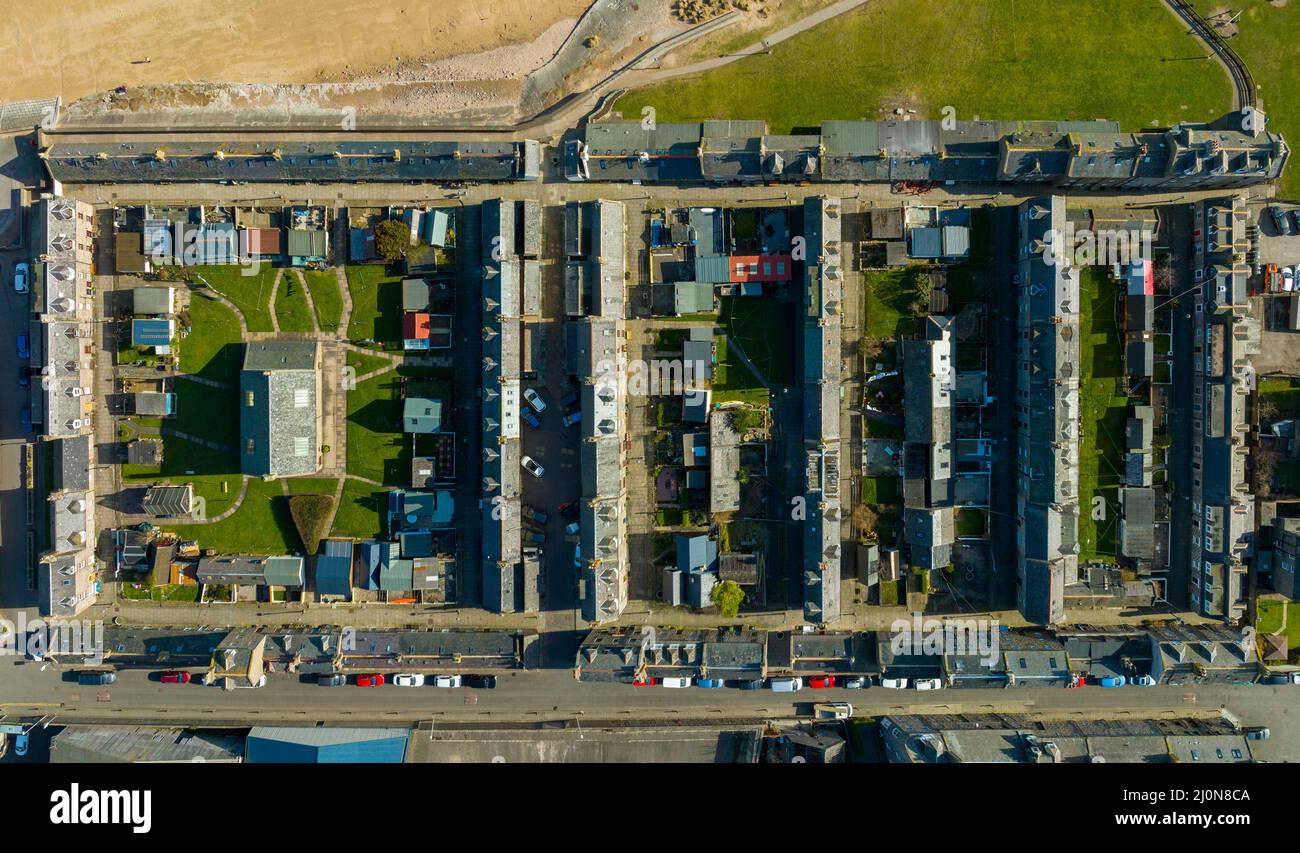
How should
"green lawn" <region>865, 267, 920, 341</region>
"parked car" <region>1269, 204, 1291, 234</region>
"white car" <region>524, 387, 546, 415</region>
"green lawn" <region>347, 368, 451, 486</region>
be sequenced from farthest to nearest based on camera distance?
"green lawn" <region>347, 368, 451, 486</region> → "green lawn" <region>865, 267, 920, 341</region> → "white car" <region>524, 387, 546, 415</region> → "parked car" <region>1269, 204, 1291, 234</region>

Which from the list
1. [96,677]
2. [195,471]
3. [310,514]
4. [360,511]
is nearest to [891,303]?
[360,511]

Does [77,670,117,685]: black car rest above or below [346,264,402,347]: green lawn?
below

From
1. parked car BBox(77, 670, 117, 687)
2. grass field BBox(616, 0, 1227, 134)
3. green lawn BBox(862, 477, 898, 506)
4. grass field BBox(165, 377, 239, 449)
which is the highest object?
grass field BBox(616, 0, 1227, 134)

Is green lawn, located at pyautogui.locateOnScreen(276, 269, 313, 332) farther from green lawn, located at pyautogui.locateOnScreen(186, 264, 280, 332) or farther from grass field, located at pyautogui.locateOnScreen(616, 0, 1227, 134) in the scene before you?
grass field, located at pyautogui.locateOnScreen(616, 0, 1227, 134)

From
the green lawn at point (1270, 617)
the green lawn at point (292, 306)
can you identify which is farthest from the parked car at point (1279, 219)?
the green lawn at point (292, 306)

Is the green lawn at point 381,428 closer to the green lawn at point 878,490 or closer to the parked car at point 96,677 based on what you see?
the parked car at point 96,677

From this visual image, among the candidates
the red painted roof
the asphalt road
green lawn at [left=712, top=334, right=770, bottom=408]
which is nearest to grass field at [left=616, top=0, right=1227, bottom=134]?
the red painted roof

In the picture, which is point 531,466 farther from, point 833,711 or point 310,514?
point 833,711
